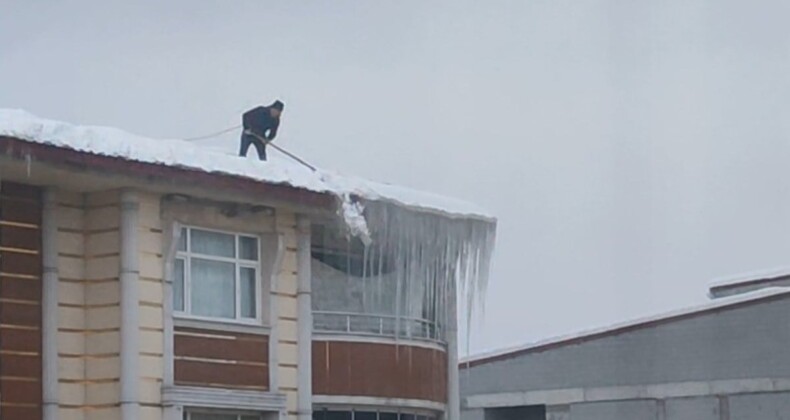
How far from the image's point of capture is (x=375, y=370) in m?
24.5

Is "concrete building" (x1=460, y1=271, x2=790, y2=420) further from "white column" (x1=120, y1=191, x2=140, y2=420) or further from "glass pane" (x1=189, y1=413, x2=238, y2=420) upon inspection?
"white column" (x1=120, y1=191, x2=140, y2=420)

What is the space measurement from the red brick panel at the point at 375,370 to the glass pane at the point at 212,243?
1.78 metres

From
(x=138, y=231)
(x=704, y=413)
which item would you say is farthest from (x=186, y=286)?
(x=704, y=413)

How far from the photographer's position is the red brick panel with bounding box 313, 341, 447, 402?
2391cm

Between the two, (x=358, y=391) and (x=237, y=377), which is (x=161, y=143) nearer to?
(x=237, y=377)

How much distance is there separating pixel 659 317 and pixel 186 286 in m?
17.4

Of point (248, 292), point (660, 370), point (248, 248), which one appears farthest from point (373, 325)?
point (660, 370)

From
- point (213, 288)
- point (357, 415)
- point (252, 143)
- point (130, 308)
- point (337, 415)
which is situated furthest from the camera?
point (252, 143)

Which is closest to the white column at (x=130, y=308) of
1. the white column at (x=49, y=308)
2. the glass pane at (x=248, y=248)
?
the white column at (x=49, y=308)

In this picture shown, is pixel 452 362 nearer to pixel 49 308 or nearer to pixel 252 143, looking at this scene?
pixel 252 143

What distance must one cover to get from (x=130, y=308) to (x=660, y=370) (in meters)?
18.4

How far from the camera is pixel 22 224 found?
21.0 m

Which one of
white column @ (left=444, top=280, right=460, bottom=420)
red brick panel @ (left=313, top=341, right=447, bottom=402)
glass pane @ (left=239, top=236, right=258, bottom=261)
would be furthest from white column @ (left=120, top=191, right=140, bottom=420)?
white column @ (left=444, top=280, right=460, bottom=420)

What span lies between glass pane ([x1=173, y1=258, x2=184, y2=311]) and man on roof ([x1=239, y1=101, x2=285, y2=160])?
302 cm
